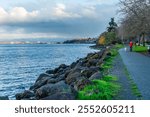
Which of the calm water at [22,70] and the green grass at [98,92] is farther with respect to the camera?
the calm water at [22,70]

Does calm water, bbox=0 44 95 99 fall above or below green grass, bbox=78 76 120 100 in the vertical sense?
below

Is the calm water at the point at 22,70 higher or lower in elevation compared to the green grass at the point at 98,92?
lower

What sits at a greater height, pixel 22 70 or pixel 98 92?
pixel 98 92

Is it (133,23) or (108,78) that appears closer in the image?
(108,78)

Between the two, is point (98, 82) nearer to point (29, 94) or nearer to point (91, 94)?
point (91, 94)

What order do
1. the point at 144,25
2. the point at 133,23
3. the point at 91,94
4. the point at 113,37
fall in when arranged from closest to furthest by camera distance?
1. the point at 91,94
2. the point at 144,25
3. the point at 133,23
4. the point at 113,37

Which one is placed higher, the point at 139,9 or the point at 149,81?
the point at 139,9

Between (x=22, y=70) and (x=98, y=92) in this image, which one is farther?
(x=22, y=70)

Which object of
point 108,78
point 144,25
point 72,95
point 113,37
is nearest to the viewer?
point 72,95

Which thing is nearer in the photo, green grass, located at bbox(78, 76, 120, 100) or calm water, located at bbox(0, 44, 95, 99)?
green grass, located at bbox(78, 76, 120, 100)

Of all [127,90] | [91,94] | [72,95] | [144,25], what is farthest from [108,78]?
[144,25]

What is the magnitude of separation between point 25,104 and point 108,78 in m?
9.18

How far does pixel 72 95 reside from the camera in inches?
469

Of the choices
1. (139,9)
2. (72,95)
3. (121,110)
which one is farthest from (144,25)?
(121,110)
